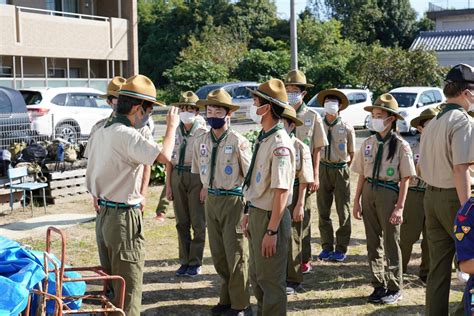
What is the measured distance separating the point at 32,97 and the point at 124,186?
11751 mm

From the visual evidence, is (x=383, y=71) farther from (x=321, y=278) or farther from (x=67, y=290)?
(x=67, y=290)

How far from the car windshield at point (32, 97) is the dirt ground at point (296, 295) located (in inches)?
277

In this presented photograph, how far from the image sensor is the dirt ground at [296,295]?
20.0 ft

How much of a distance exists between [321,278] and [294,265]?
0.69 meters

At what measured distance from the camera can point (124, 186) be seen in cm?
466

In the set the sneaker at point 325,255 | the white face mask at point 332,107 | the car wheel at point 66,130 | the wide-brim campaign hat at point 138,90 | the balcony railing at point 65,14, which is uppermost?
the balcony railing at point 65,14

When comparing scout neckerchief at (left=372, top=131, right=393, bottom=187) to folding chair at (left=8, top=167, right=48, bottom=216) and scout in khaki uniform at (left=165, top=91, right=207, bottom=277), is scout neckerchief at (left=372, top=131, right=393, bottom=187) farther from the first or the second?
folding chair at (left=8, top=167, right=48, bottom=216)

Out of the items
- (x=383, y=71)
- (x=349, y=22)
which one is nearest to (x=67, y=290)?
(x=383, y=71)

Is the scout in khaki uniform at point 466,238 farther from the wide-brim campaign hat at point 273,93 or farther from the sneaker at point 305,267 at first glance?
the sneaker at point 305,267

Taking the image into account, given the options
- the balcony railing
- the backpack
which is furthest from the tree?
the backpack

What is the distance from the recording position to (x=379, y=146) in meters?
6.19

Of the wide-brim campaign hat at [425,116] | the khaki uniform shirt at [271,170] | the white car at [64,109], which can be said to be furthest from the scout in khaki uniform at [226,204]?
the white car at [64,109]

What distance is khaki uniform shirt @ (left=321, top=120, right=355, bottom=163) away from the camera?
7664 mm

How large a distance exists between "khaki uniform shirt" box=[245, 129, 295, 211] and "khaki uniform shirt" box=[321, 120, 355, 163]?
2903mm
